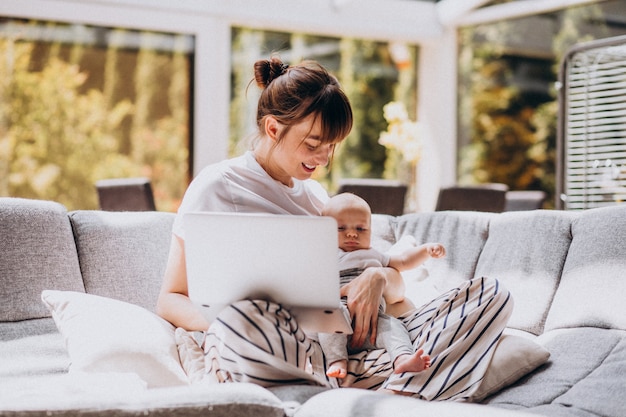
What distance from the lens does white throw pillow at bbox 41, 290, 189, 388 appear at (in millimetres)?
1974

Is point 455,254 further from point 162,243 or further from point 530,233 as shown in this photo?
point 162,243

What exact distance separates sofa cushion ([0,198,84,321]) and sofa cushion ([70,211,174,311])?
6cm

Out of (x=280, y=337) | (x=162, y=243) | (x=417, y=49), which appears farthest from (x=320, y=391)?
(x=417, y=49)

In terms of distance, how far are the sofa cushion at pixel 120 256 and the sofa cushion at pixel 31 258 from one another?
0.06m

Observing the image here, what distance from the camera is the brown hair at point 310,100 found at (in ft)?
7.00

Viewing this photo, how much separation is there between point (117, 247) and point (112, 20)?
4.01 meters

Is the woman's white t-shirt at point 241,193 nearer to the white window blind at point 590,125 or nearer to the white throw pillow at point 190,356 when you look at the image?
the white throw pillow at point 190,356

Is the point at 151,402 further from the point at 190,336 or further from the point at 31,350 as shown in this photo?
the point at 31,350

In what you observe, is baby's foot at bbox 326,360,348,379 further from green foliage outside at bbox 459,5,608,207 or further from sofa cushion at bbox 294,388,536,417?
green foliage outside at bbox 459,5,608,207

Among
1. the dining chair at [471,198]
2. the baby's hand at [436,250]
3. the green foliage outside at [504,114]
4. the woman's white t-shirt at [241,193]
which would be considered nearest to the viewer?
the woman's white t-shirt at [241,193]

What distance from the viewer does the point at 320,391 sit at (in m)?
1.81

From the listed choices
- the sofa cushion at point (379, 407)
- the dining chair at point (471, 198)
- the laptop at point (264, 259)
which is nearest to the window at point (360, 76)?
the dining chair at point (471, 198)

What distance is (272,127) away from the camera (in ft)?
7.23

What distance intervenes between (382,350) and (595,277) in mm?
749
